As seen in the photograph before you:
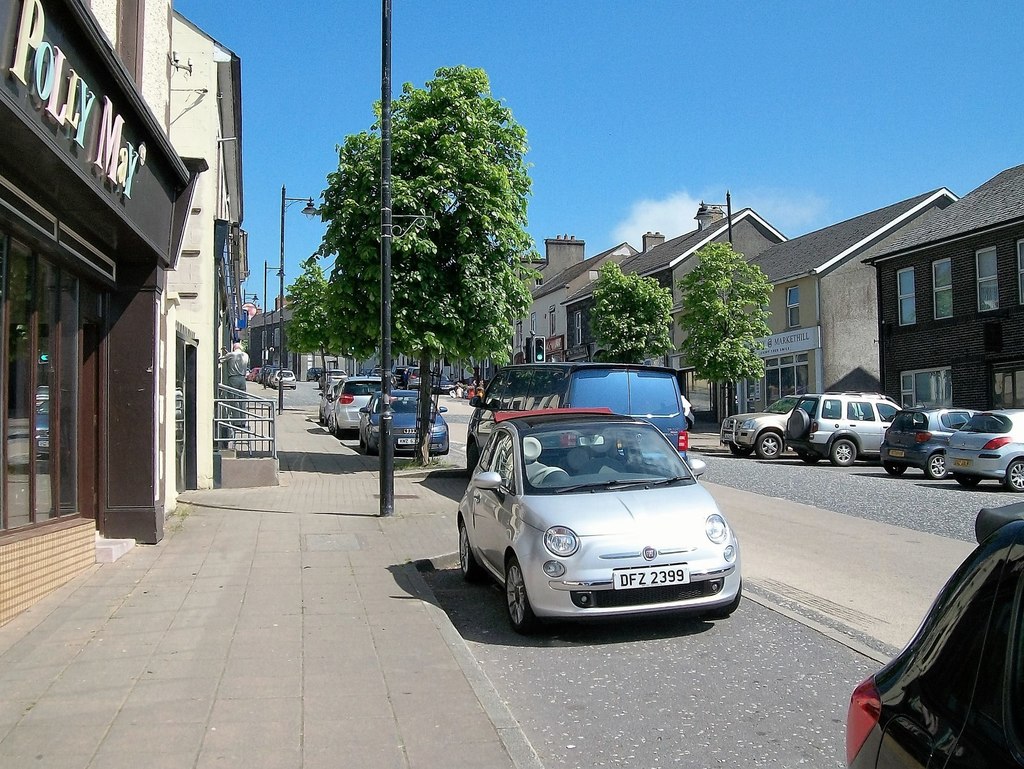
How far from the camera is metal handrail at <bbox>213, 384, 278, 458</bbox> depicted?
16031 millimetres

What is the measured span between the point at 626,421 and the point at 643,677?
2765mm

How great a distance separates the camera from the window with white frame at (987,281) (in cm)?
2752

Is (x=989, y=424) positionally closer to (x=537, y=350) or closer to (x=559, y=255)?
(x=537, y=350)

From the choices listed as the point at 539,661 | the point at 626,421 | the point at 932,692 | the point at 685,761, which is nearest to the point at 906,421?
the point at 626,421

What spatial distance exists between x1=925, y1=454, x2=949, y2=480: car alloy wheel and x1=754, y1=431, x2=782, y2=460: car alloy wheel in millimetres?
4925

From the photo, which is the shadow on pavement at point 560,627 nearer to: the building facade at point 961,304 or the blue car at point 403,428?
the blue car at point 403,428

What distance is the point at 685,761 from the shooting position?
4.59 meters

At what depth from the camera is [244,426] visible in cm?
1672

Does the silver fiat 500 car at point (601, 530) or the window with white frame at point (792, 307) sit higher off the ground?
the window with white frame at point (792, 307)

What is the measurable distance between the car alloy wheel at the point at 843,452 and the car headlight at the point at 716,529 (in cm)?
1721

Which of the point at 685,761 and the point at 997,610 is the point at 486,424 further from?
the point at 997,610

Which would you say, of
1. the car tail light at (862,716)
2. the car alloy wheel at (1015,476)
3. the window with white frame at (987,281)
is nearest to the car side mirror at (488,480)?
the car tail light at (862,716)

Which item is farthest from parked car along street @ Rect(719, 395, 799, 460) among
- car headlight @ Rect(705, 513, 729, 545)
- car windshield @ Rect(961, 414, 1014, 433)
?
car headlight @ Rect(705, 513, 729, 545)

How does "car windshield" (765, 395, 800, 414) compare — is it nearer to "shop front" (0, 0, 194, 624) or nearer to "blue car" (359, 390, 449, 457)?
"blue car" (359, 390, 449, 457)
